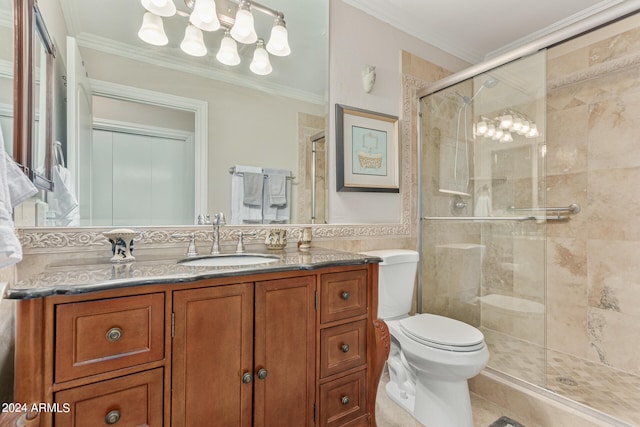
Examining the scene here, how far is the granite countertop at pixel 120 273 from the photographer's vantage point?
702 millimetres

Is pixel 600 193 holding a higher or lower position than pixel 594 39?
lower

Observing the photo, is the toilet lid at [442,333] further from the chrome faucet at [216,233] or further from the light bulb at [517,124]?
the light bulb at [517,124]

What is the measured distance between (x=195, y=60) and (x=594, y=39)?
2.53 m

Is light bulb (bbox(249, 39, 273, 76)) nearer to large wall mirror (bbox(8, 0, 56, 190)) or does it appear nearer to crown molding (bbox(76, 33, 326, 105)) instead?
crown molding (bbox(76, 33, 326, 105))

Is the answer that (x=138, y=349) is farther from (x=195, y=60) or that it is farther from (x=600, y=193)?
(x=600, y=193)

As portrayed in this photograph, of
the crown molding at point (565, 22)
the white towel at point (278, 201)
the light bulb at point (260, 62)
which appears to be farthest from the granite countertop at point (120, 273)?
the crown molding at point (565, 22)

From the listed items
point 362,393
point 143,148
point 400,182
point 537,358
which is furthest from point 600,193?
point 143,148

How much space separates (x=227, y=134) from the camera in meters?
1.50

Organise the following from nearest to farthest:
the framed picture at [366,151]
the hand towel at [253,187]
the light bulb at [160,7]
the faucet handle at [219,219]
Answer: the light bulb at [160,7]
the faucet handle at [219,219]
the hand towel at [253,187]
the framed picture at [366,151]

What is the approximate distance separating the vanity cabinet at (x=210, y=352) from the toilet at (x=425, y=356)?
394mm

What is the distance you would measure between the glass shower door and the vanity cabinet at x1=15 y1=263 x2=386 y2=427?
118 centimetres

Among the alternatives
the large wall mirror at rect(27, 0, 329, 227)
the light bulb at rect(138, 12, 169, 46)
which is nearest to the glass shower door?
the large wall mirror at rect(27, 0, 329, 227)

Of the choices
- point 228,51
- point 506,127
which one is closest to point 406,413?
point 506,127

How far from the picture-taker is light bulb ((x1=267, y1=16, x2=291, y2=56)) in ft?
5.16
